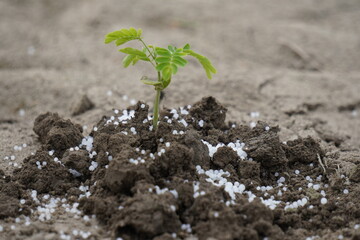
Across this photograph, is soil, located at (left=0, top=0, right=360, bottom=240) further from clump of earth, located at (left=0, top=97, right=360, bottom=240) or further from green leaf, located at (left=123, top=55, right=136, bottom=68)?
green leaf, located at (left=123, top=55, right=136, bottom=68)

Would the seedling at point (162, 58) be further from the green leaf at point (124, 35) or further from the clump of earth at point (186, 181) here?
the clump of earth at point (186, 181)

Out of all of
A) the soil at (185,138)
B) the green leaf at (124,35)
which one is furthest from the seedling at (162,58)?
the soil at (185,138)

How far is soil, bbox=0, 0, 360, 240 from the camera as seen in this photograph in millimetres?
2537

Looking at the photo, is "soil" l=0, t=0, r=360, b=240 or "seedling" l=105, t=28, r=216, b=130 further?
"seedling" l=105, t=28, r=216, b=130

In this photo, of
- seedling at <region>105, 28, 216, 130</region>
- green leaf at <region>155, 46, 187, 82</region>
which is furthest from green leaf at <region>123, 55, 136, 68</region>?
green leaf at <region>155, 46, 187, 82</region>

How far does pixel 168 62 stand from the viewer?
2.67 metres

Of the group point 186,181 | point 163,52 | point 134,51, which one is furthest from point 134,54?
point 186,181

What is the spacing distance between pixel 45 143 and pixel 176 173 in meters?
1.05

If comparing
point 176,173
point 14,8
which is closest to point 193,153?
point 176,173

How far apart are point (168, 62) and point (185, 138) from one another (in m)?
0.46

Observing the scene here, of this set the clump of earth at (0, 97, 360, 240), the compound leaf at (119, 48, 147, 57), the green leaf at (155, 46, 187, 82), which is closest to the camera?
the clump of earth at (0, 97, 360, 240)

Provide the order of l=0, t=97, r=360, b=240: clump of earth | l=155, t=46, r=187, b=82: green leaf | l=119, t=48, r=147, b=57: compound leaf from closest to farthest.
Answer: l=0, t=97, r=360, b=240: clump of earth < l=155, t=46, r=187, b=82: green leaf < l=119, t=48, r=147, b=57: compound leaf

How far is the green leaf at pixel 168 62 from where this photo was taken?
8.61ft

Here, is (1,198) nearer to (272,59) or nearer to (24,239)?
(24,239)
